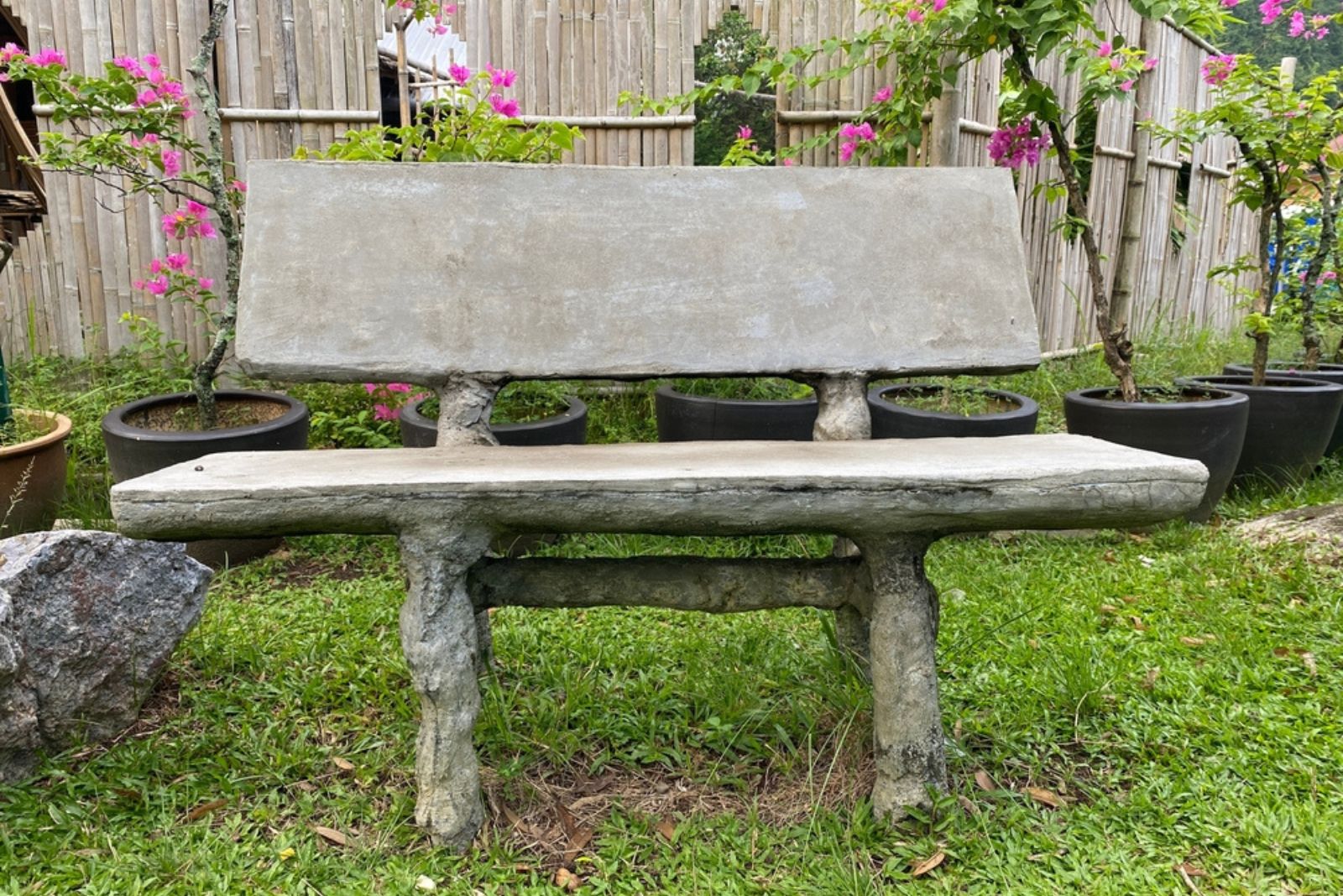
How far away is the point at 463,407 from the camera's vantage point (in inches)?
76.4

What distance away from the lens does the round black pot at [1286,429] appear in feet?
11.5

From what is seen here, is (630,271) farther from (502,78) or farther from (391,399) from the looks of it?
(391,399)

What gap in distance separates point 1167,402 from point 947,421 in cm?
89

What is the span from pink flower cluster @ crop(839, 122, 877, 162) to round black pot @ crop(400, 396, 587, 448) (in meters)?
1.76

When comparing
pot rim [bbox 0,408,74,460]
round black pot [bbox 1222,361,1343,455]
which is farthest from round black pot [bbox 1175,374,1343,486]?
pot rim [bbox 0,408,74,460]

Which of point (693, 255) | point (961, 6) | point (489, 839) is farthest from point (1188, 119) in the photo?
point (489, 839)

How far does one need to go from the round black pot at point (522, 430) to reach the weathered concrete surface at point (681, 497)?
1.29 metres

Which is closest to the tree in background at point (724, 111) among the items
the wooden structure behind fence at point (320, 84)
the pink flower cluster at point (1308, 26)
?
the wooden structure behind fence at point (320, 84)

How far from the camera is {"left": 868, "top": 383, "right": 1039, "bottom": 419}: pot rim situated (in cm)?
306

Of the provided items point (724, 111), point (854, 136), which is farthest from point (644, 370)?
point (724, 111)

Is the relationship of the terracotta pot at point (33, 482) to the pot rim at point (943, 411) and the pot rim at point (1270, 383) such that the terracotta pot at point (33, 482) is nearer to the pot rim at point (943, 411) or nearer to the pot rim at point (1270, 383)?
the pot rim at point (943, 411)

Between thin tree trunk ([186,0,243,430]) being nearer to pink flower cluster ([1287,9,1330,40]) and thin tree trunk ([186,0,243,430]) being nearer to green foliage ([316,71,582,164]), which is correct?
green foliage ([316,71,582,164])

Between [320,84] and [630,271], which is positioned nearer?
[630,271]

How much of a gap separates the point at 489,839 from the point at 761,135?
1220cm
